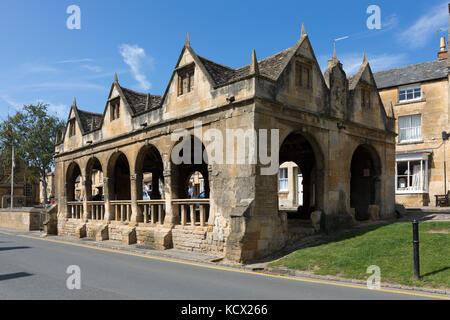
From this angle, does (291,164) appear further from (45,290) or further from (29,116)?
(29,116)

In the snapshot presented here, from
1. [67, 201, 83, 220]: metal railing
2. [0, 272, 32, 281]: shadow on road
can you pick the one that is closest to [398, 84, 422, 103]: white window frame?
[67, 201, 83, 220]: metal railing

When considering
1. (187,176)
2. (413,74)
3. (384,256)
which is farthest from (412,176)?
(384,256)

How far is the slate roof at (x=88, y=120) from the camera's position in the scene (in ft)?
75.4

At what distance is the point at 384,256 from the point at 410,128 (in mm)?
20940

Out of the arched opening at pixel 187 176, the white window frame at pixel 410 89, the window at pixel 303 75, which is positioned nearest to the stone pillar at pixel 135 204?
the arched opening at pixel 187 176

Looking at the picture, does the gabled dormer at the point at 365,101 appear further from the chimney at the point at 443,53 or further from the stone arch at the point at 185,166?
the chimney at the point at 443,53

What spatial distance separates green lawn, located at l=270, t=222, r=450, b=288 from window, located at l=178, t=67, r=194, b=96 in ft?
24.9

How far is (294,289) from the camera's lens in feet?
26.0

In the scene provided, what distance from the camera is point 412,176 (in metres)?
26.7

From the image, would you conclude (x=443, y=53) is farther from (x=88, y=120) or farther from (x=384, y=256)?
(x=88, y=120)

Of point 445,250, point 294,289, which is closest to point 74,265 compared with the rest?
point 294,289

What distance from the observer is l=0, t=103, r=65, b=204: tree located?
43938 mm

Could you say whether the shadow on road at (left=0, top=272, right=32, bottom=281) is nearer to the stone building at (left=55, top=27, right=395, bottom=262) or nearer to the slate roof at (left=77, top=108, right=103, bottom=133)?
the stone building at (left=55, top=27, right=395, bottom=262)

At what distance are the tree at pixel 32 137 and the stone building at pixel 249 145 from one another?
25963mm
